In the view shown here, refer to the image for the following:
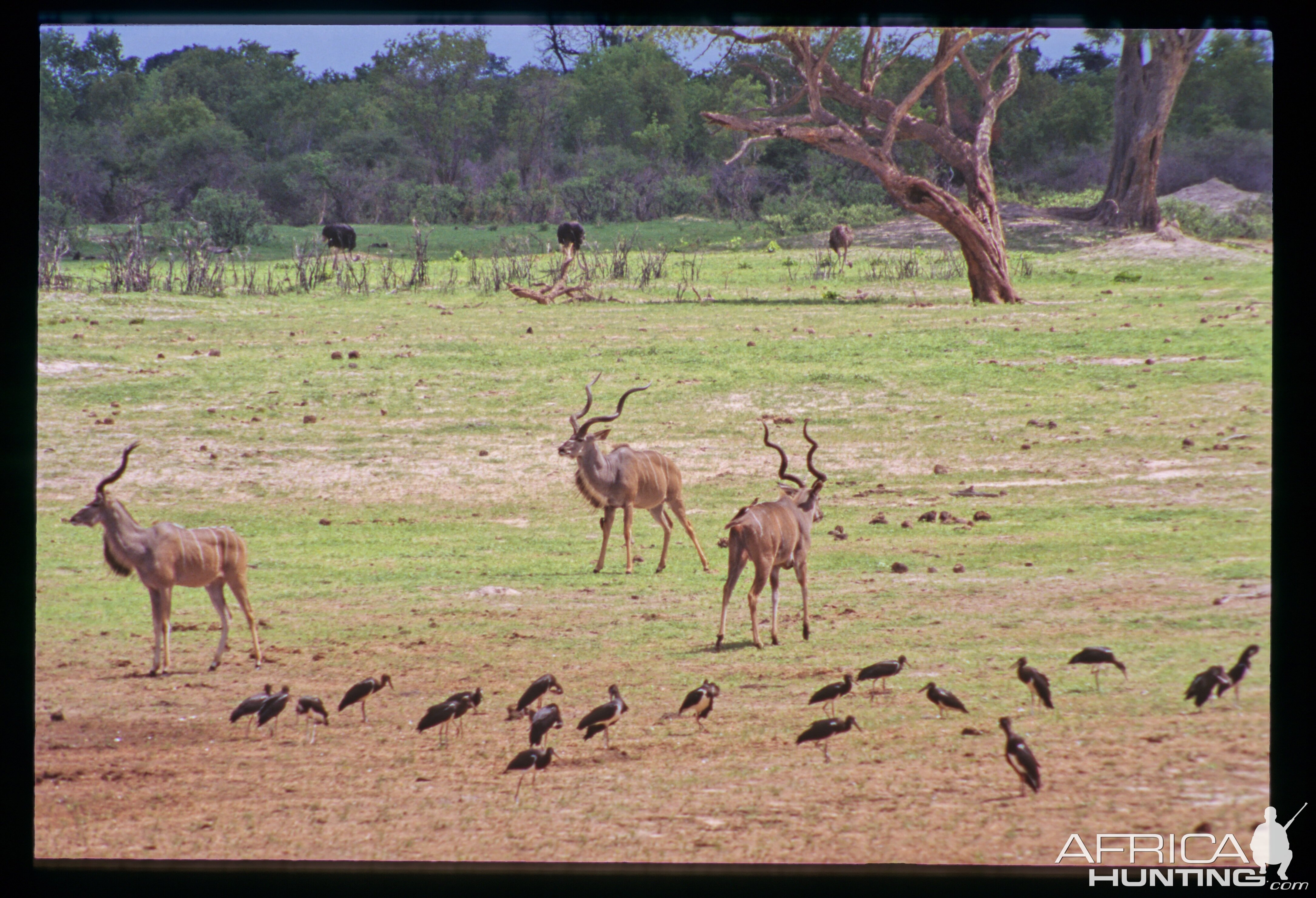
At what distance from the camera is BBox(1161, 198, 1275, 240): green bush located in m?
8.15

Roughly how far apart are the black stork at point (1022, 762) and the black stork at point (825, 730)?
2.38 ft

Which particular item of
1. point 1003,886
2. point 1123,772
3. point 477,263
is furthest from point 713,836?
point 477,263

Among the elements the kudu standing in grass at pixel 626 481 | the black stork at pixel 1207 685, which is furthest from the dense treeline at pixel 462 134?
the black stork at pixel 1207 685

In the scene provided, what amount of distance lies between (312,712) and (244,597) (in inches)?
34.9

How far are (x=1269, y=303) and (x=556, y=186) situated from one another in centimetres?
535

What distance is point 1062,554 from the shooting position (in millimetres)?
8195

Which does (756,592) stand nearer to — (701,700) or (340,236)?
(701,700)

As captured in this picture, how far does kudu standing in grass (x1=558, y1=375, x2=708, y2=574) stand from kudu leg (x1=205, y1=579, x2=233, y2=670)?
262 centimetres

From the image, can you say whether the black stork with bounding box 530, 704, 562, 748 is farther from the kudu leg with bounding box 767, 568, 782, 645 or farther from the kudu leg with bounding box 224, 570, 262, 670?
the kudu leg with bounding box 224, 570, 262, 670

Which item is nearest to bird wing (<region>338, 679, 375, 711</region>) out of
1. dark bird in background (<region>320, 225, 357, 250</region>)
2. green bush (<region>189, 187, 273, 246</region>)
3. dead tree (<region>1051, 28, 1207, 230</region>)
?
green bush (<region>189, 187, 273, 246</region>)

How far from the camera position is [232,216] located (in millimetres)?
10055

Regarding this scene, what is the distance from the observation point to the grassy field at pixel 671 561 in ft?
19.2

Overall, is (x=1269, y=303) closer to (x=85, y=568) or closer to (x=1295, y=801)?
(x=1295, y=801)

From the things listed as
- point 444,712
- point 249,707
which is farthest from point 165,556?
point 444,712
